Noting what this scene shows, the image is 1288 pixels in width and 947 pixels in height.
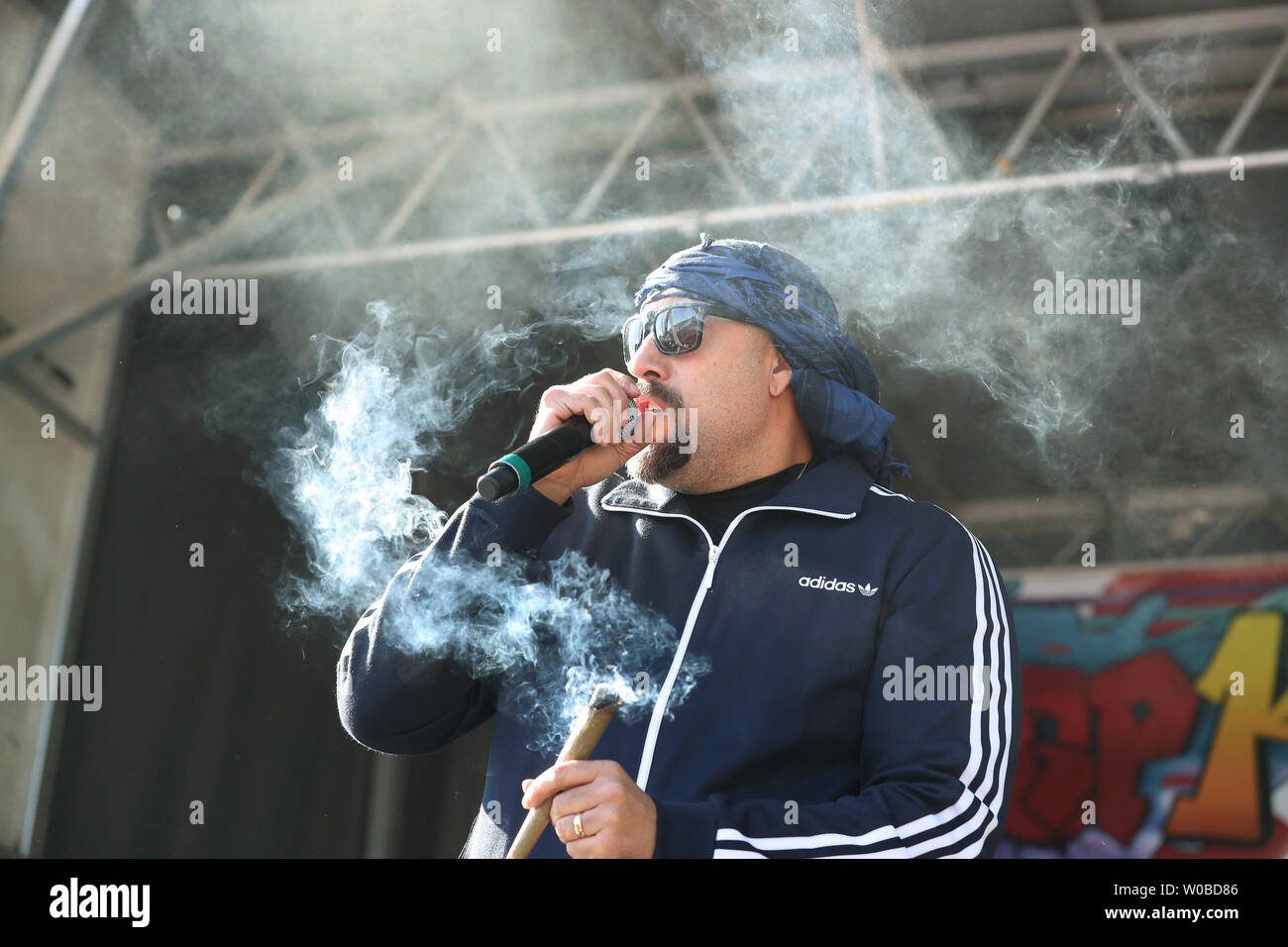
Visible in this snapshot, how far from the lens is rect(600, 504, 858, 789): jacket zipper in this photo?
6.08 ft

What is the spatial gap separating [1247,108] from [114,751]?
477cm

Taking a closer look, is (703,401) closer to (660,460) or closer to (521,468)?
(660,460)

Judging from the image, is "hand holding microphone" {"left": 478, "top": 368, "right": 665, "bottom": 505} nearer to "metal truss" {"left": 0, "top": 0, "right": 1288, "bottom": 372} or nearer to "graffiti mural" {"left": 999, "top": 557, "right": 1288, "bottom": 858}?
"metal truss" {"left": 0, "top": 0, "right": 1288, "bottom": 372}

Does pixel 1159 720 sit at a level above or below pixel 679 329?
below

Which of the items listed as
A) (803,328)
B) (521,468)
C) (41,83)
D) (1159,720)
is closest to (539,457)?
(521,468)

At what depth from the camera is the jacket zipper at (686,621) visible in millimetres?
1854

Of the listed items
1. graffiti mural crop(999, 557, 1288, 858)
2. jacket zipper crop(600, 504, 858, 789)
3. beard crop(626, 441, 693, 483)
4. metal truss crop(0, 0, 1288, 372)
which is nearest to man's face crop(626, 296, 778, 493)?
beard crop(626, 441, 693, 483)

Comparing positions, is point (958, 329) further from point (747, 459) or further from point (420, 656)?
point (420, 656)

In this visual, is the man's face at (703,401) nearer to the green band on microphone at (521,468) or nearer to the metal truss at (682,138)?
the green band on microphone at (521,468)

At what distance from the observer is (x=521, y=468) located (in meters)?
1.85

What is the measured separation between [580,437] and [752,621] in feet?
1.38

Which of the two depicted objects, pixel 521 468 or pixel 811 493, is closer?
pixel 521 468

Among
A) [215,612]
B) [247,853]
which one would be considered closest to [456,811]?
[247,853]

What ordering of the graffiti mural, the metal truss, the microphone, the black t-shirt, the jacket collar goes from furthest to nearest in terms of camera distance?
the graffiti mural → the metal truss → the black t-shirt → the jacket collar → the microphone
